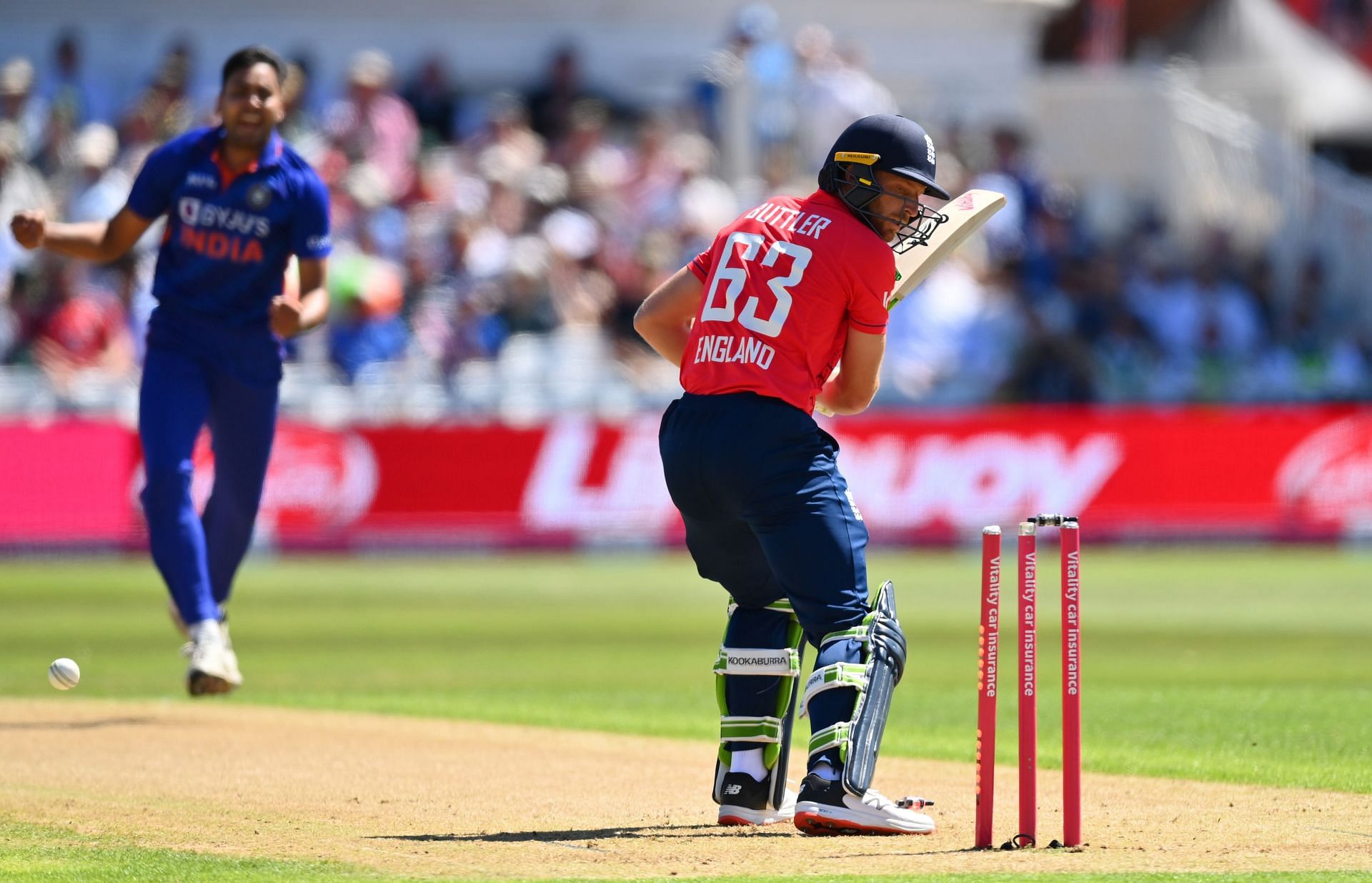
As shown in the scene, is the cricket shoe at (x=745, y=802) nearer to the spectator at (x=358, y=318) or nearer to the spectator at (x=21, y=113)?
the spectator at (x=358, y=318)

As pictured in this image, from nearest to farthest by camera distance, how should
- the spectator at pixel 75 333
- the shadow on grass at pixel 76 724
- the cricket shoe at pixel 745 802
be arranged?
the cricket shoe at pixel 745 802 < the shadow on grass at pixel 76 724 < the spectator at pixel 75 333

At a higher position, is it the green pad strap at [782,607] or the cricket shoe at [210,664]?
the green pad strap at [782,607]

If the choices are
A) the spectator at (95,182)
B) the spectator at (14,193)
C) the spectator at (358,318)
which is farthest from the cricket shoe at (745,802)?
the spectator at (14,193)

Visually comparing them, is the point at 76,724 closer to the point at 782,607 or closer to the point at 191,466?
the point at 191,466

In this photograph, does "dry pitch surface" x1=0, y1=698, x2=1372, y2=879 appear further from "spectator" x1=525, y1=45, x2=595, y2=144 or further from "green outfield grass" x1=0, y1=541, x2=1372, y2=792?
"spectator" x1=525, y1=45, x2=595, y2=144

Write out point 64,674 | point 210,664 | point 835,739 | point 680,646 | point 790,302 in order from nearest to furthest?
1. point 835,739
2. point 790,302
3. point 64,674
4. point 210,664
5. point 680,646

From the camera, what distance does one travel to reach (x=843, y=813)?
6.06m

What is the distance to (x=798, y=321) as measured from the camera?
20.2 feet

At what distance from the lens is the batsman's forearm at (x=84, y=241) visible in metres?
8.90

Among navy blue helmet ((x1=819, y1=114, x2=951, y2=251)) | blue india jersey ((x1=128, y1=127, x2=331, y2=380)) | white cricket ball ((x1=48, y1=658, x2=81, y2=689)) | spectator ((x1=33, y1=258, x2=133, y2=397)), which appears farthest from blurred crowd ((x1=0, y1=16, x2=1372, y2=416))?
navy blue helmet ((x1=819, y1=114, x2=951, y2=251))

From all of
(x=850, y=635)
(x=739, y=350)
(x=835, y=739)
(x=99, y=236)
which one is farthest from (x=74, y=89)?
(x=835, y=739)

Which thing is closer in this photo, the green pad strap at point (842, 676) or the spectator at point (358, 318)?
the green pad strap at point (842, 676)

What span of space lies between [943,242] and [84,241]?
161 inches

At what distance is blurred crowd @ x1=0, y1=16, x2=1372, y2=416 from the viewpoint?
1977 cm
